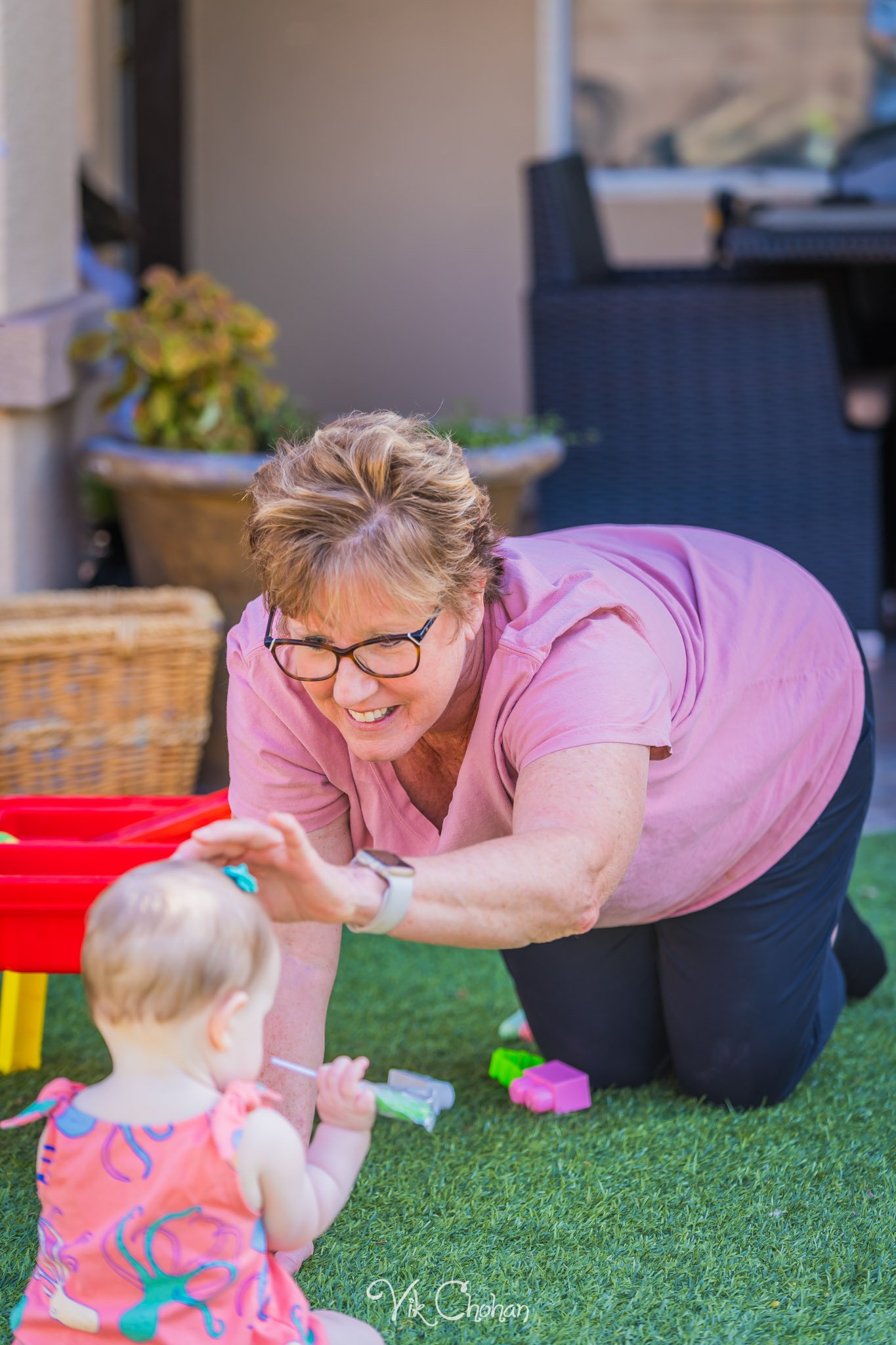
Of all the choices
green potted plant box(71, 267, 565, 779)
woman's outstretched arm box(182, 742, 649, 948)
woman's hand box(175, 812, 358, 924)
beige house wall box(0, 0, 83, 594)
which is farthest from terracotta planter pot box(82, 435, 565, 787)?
woman's hand box(175, 812, 358, 924)

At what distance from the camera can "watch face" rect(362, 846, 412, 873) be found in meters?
1.27

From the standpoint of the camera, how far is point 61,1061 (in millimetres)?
2238

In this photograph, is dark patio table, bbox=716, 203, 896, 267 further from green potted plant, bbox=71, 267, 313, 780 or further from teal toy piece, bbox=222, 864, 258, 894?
teal toy piece, bbox=222, 864, 258, 894

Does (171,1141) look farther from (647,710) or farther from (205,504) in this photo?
(205,504)

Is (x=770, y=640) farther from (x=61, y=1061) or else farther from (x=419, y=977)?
(x=61, y=1061)

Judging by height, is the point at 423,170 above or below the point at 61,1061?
above

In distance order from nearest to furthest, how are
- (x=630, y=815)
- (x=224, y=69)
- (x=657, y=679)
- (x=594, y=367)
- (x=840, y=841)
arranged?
(x=630, y=815), (x=657, y=679), (x=840, y=841), (x=594, y=367), (x=224, y=69)

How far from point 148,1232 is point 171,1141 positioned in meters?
0.08

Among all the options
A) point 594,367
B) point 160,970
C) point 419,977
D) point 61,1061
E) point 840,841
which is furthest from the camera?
point 594,367

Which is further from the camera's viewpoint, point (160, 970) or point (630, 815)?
point (630, 815)

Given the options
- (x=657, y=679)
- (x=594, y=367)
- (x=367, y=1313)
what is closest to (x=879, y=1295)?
(x=367, y=1313)

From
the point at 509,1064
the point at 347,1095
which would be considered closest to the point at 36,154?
the point at 509,1064

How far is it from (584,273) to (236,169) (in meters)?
2.55

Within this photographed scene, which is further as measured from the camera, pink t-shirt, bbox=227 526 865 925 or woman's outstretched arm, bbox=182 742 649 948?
pink t-shirt, bbox=227 526 865 925
